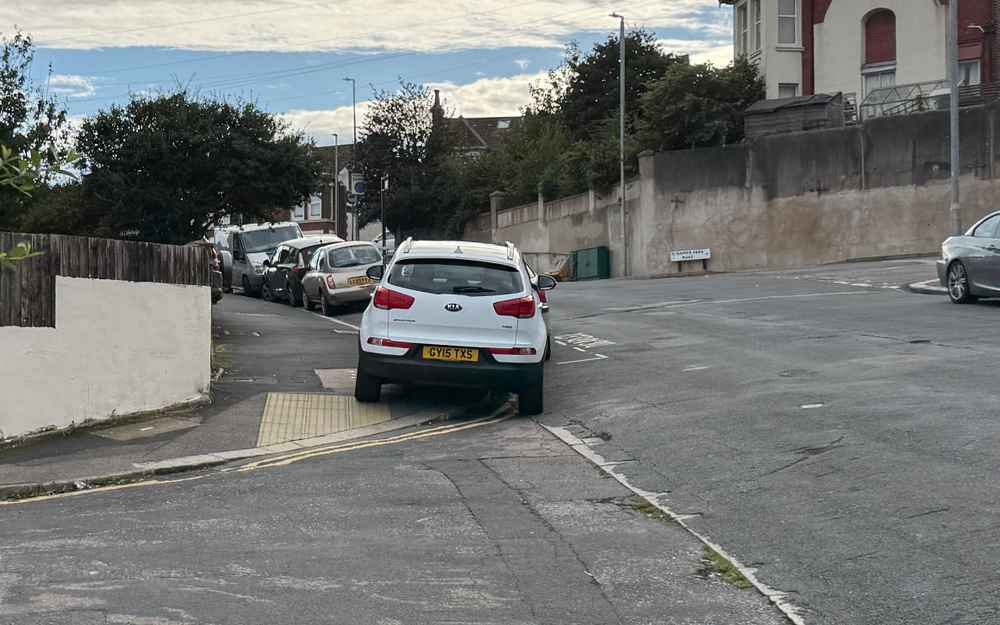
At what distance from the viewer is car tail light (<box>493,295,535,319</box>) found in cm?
1348

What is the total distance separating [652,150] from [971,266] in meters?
28.9

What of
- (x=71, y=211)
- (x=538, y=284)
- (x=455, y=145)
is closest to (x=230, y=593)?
(x=538, y=284)

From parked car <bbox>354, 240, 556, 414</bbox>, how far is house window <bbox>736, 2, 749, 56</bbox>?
4169 cm

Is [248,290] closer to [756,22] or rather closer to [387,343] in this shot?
[756,22]

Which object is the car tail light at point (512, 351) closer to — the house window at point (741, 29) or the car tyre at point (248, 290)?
the car tyre at point (248, 290)

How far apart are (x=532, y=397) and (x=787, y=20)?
39.7 m

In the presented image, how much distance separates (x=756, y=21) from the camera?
5119cm

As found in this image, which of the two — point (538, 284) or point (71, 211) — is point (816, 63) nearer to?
point (71, 211)

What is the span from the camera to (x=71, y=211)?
142ft

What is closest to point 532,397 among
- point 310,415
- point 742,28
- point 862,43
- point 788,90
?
point 310,415

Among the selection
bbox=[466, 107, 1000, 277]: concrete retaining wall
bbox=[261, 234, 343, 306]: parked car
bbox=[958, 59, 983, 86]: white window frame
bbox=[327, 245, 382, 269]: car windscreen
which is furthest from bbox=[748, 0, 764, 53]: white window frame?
bbox=[327, 245, 382, 269]: car windscreen

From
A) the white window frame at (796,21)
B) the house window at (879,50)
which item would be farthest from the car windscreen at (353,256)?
the white window frame at (796,21)

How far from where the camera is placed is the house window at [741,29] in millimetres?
53219

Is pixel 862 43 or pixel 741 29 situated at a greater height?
pixel 741 29
